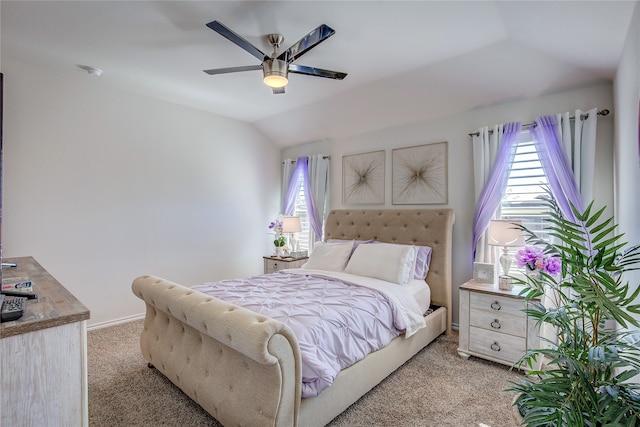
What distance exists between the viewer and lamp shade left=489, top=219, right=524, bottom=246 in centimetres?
270

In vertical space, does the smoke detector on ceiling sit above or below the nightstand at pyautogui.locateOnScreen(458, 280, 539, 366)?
above

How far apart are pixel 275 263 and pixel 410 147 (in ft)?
8.17

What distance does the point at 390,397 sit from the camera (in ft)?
7.34

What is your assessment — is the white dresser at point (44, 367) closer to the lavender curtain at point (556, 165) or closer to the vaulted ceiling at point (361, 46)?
the vaulted ceiling at point (361, 46)

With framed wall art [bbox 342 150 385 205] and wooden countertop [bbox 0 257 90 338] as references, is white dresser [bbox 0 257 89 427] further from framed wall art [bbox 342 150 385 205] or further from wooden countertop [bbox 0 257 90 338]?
framed wall art [bbox 342 150 385 205]

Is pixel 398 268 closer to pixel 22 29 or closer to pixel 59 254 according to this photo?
pixel 59 254

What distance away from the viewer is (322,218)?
15.6 ft

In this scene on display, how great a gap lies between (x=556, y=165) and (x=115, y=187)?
4.62 metres

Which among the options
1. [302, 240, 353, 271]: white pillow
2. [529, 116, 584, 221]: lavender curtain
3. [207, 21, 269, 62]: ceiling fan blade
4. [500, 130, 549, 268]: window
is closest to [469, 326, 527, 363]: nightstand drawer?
[500, 130, 549, 268]: window

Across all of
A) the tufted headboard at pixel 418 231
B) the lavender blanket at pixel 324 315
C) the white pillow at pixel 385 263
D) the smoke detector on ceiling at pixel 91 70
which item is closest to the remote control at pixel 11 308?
the lavender blanket at pixel 324 315

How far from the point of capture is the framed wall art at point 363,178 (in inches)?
162

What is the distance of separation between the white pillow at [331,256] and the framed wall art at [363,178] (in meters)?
0.83

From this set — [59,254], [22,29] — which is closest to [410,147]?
[22,29]

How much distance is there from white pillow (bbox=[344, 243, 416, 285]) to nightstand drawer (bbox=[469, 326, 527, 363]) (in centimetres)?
77
